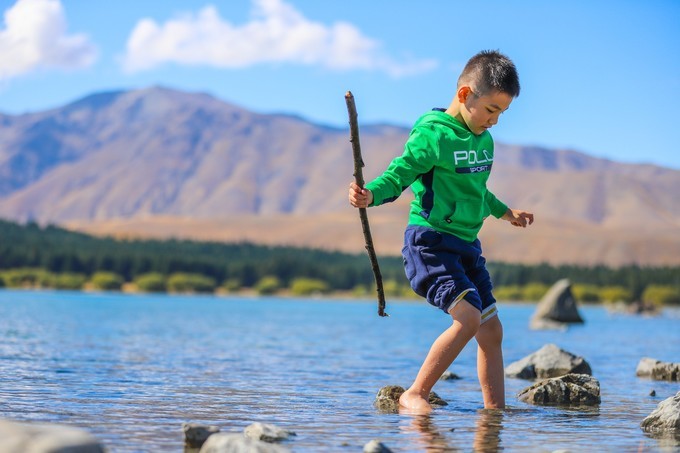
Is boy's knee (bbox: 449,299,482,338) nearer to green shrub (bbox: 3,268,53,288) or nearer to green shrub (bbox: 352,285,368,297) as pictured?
green shrub (bbox: 3,268,53,288)

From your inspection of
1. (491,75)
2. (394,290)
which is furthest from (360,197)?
(394,290)

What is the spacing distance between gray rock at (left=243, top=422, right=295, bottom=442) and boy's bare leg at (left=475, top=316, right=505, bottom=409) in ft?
6.93

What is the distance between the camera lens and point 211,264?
15288 centimetres

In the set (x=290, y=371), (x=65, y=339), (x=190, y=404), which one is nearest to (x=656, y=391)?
(x=290, y=371)

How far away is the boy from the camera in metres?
8.61

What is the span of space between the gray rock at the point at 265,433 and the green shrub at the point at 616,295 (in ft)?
403

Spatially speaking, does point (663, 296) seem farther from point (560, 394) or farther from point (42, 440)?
point (42, 440)

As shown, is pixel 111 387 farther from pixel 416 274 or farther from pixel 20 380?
pixel 416 274

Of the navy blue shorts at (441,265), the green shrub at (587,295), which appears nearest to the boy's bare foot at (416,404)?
the navy blue shorts at (441,265)

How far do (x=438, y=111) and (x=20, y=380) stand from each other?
6.26 m

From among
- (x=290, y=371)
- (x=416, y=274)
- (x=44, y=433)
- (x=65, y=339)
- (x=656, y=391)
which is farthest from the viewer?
(x=65, y=339)

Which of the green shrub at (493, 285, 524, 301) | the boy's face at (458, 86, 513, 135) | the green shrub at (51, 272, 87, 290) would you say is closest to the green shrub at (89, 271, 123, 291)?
the green shrub at (51, 272, 87, 290)

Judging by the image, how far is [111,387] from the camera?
12.0 meters

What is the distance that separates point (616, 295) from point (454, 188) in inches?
4917
